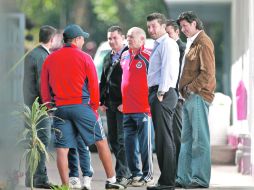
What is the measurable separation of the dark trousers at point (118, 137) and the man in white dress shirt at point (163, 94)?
1.54m

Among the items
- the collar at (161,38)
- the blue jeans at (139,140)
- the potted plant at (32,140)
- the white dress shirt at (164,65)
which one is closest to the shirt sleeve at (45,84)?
the potted plant at (32,140)

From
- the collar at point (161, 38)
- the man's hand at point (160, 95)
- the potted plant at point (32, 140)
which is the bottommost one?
the potted plant at point (32, 140)

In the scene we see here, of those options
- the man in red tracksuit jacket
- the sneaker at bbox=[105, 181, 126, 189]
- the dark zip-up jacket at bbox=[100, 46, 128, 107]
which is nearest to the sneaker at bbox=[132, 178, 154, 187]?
the man in red tracksuit jacket

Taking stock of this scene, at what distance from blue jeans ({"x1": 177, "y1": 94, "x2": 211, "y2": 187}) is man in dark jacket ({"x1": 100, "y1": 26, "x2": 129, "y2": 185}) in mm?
855

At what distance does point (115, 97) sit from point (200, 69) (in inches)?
56.9

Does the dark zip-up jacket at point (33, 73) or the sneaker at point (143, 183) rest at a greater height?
the dark zip-up jacket at point (33, 73)

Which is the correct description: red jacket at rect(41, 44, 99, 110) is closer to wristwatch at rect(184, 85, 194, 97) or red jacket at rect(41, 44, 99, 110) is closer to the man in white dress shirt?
the man in white dress shirt

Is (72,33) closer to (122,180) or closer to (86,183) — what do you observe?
(86,183)

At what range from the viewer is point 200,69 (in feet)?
48.8

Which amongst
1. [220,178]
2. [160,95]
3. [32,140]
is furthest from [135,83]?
[220,178]

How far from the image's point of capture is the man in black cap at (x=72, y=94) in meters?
14.2

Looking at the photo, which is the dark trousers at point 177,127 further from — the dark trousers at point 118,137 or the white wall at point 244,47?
the white wall at point 244,47

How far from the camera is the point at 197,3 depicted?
34156 millimetres

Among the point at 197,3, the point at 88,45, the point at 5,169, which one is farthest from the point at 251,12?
the point at 88,45
